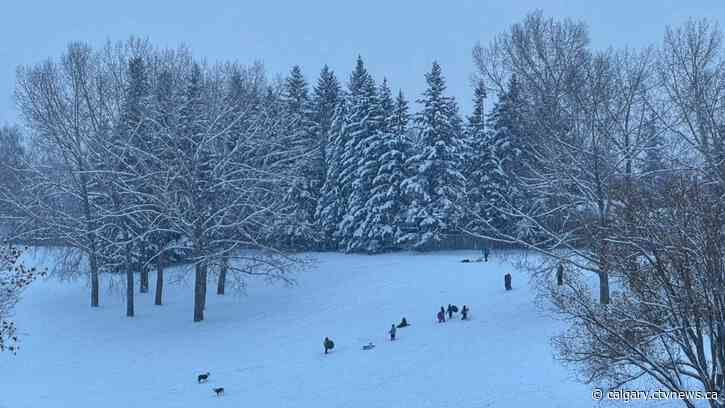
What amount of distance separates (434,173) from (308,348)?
65.1 ft

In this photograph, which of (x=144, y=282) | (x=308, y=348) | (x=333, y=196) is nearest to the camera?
(x=308, y=348)

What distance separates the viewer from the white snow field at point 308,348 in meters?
18.1

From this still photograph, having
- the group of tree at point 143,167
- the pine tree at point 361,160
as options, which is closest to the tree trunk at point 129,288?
the group of tree at point 143,167

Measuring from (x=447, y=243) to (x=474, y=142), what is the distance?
676 cm

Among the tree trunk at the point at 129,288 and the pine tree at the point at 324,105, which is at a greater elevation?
the pine tree at the point at 324,105

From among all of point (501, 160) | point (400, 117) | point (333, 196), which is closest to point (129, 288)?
point (333, 196)

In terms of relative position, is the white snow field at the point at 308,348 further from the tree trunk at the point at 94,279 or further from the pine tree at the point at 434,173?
the pine tree at the point at 434,173

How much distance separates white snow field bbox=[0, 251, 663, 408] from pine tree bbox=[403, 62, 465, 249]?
17.2 ft

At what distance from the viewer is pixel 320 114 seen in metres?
48.1

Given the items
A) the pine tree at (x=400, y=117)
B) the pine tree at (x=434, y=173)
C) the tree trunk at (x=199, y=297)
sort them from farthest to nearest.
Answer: the pine tree at (x=400, y=117), the pine tree at (x=434, y=173), the tree trunk at (x=199, y=297)

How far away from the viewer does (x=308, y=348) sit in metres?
23.4

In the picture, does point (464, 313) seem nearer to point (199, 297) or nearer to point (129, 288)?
point (199, 297)

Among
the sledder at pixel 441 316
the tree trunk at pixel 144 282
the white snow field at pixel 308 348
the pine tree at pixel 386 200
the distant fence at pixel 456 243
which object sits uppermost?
the pine tree at pixel 386 200

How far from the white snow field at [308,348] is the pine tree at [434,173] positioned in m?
5.25
